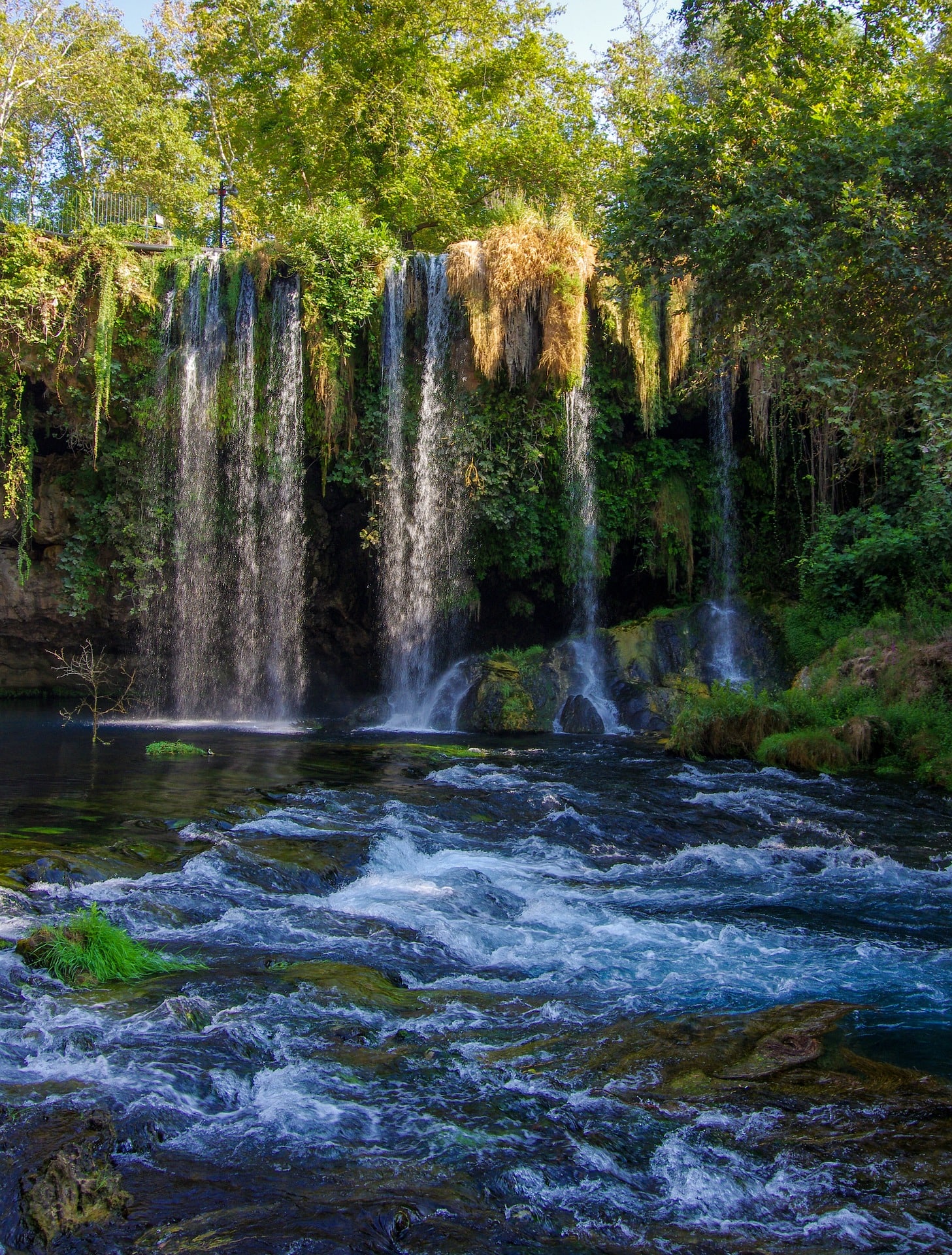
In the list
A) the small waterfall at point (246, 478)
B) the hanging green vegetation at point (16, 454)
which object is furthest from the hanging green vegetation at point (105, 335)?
the small waterfall at point (246, 478)

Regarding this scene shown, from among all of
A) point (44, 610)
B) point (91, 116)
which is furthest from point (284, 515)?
point (91, 116)

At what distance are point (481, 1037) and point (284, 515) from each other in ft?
→ 46.2

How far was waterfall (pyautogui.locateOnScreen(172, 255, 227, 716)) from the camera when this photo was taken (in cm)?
1700

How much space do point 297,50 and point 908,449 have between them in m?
19.7

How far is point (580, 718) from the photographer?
15188 mm

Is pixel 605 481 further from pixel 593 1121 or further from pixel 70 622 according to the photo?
pixel 593 1121

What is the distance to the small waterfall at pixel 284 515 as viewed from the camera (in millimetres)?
17016

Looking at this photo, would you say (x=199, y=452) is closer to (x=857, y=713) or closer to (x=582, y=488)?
(x=582, y=488)

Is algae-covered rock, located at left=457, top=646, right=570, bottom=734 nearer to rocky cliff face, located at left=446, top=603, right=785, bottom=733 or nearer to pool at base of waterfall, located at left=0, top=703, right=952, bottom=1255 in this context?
rocky cliff face, located at left=446, top=603, right=785, bottom=733

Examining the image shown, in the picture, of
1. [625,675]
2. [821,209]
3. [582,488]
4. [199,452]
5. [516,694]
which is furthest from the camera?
[582,488]

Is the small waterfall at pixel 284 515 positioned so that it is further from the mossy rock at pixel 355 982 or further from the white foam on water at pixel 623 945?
the mossy rock at pixel 355 982

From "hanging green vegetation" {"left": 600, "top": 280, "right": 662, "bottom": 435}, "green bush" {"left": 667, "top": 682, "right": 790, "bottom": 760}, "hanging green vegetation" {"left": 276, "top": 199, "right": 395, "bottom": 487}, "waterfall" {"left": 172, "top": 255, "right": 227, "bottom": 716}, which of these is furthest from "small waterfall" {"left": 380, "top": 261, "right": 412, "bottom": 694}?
"green bush" {"left": 667, "top": 682, "right": 790, "bottom": 760}

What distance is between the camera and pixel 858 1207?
9.74ft

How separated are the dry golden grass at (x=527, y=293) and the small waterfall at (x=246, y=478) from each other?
388 cm
